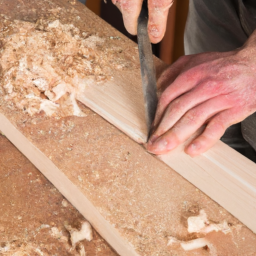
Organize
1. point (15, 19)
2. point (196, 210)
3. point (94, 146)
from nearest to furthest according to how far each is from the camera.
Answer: point (196, 210)
point (94, 146)
point (15, 19)

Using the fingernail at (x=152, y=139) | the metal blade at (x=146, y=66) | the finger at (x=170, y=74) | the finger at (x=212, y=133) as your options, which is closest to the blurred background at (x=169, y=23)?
the finger at (x=170, y=74)

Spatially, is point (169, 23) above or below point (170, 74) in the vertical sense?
below

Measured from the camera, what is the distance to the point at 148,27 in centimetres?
118

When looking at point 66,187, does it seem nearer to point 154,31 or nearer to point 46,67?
point 46,67

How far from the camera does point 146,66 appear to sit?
121 cm

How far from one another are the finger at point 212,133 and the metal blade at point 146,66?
18 centimetres

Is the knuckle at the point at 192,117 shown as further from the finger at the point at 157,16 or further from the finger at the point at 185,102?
the finger at the point at 157,16

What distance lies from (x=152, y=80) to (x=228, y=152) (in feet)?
1.26

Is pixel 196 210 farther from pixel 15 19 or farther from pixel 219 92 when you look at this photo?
pixel 15 19

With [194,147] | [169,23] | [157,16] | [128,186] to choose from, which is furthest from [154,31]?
[169,23]

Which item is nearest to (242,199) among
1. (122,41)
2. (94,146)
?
(94,146)

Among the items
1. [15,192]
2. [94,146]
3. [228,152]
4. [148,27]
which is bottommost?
[15,192]

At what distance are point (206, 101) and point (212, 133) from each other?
0.42 ft

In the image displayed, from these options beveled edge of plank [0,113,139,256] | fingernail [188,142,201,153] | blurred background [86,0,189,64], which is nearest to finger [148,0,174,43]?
fingernail [188,142,201,153]
